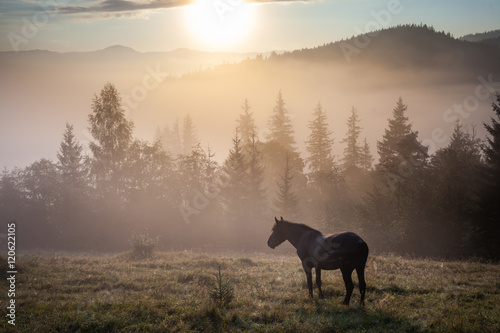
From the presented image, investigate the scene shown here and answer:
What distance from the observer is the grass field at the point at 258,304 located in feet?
27.5

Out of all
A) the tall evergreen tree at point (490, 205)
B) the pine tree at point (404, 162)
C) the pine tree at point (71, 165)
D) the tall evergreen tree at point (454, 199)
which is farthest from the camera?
the pine tree at point (71, 165)

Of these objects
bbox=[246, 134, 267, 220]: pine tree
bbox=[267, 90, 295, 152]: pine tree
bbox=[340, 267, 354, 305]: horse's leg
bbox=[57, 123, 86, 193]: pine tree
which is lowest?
bbox=[340, 267, 354, 305]: horse's leg

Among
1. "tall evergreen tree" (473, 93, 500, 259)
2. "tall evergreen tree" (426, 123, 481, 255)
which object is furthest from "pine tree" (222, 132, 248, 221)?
"tall evergreen tree" (473, 93, 500, 259)

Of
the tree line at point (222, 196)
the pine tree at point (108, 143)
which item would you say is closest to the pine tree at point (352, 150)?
the tree line at point (222, 196)

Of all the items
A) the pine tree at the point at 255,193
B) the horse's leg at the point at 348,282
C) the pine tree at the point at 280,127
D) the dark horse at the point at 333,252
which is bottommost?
the horse's leg at the point at 348,282

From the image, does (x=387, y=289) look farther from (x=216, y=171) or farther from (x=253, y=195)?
(x=216, y=171)

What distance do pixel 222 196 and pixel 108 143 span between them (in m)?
17.9

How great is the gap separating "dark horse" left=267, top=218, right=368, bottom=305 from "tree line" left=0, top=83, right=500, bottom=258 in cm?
2356

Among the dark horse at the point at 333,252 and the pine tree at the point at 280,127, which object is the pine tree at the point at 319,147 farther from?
the dark horse at the point at 333,252

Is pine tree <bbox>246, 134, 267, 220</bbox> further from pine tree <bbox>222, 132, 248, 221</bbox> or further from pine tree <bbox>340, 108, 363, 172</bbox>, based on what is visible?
pine tree <bbox>340, 108, 363, 172</bbox>

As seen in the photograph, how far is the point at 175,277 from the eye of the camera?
51.6 ft

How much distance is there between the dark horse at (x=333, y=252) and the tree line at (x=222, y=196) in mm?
23560

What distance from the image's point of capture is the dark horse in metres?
10.2

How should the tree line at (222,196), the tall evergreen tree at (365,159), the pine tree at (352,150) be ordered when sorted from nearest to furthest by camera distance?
1. the tree line at (222,196)
2. the pine tree at (352,150)
3. the tall evergreen tree at (365,159)
